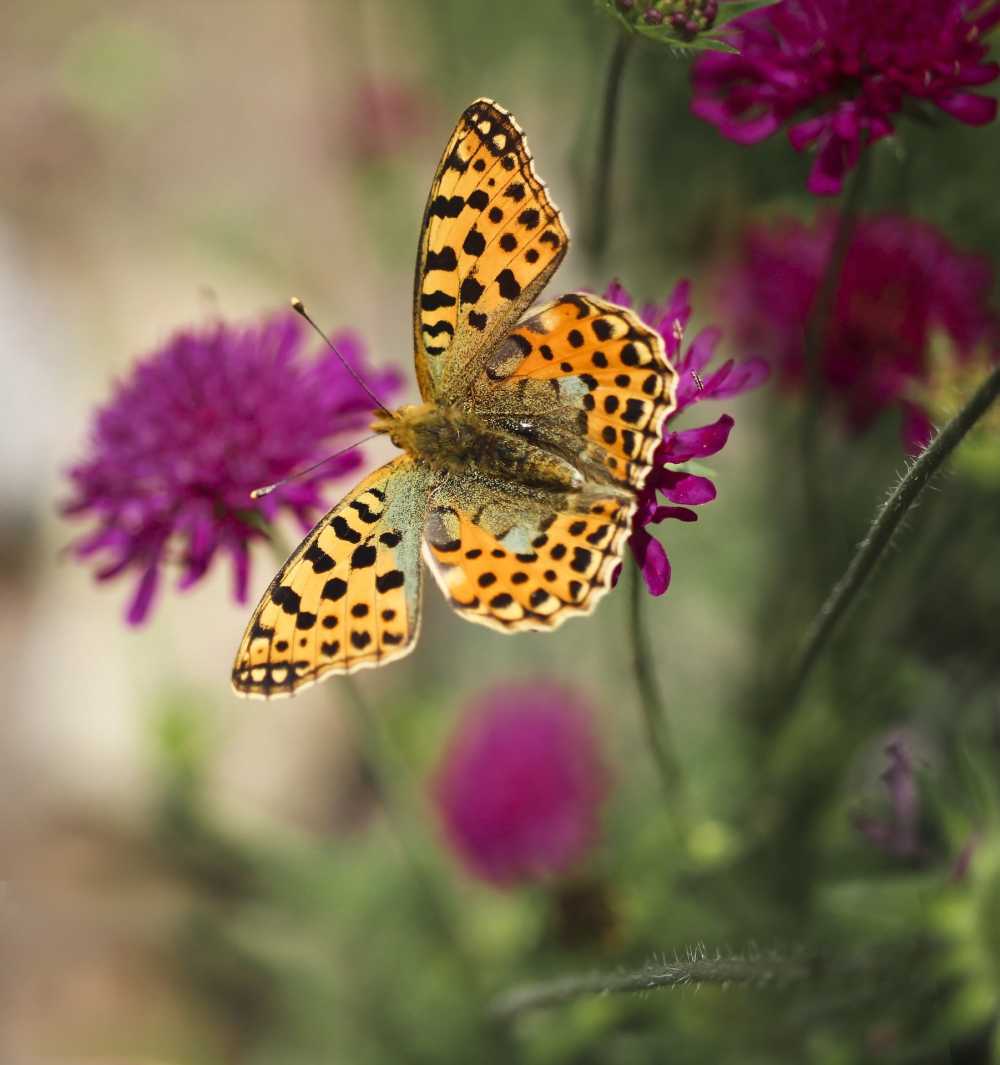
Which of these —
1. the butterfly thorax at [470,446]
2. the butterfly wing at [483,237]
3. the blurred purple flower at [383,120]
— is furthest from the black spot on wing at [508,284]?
the blurred purple flower at [383,120]

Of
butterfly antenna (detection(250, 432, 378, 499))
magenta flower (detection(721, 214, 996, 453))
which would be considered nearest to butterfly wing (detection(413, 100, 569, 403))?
butterfly antenna (detection(250, 432, 378, 499))

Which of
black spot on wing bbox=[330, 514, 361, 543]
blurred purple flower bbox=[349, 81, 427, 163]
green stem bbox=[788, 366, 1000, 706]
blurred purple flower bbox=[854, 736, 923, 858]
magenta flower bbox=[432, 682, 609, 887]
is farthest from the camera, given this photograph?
blurred purple flower bbox=[349, 81, 427, 163]

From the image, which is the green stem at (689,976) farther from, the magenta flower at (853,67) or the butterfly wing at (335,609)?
the magenta flower at (853,67)

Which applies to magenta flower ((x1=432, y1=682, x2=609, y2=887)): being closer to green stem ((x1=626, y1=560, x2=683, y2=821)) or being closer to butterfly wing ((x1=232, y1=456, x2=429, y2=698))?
green stem ((x1=626, y1=560, x2=683, y2=821))

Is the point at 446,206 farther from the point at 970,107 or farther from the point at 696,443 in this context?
the point at 970,107

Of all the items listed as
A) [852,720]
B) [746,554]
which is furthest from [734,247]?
[852,720]

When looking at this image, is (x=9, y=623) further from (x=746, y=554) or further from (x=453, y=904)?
(x=746, y=554)
